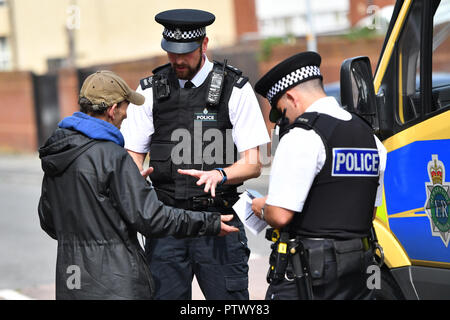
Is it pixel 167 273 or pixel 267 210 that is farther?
pixel 167 273

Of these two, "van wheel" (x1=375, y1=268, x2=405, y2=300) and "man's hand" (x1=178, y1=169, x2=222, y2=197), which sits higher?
Answer: "man's hand" (x1=178, y1=169, x2=222, y2=197)

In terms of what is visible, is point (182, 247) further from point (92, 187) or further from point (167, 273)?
point (92, 187)

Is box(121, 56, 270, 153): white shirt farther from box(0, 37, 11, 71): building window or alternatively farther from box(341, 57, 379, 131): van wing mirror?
box(0, 37, 11, 71): building window

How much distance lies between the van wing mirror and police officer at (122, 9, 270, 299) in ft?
1.62

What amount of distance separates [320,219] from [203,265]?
114 centimetres

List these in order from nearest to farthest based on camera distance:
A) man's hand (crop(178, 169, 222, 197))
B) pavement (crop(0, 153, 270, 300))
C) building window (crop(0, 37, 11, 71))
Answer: man's hand (crop(178, 169, 222, 197)) → pavement (crop(0, 153, 270, 300)) → building window (crop(0, 37, 11, 71))

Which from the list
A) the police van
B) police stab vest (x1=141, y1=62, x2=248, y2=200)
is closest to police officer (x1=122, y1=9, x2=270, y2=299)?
police stab vest (x1=141, y1=62, x2=248, y2=200)

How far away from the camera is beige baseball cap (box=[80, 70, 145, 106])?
3.54 meters

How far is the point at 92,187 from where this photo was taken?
342 centimetres

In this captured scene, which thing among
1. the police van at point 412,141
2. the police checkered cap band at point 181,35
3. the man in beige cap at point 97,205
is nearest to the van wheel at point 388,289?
the police van at point 412,141

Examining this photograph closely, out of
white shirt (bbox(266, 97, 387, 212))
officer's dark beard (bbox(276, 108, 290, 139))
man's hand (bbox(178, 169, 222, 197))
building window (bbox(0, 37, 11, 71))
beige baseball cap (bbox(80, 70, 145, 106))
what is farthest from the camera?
building window (bbox(0, 37, 11, 71))
